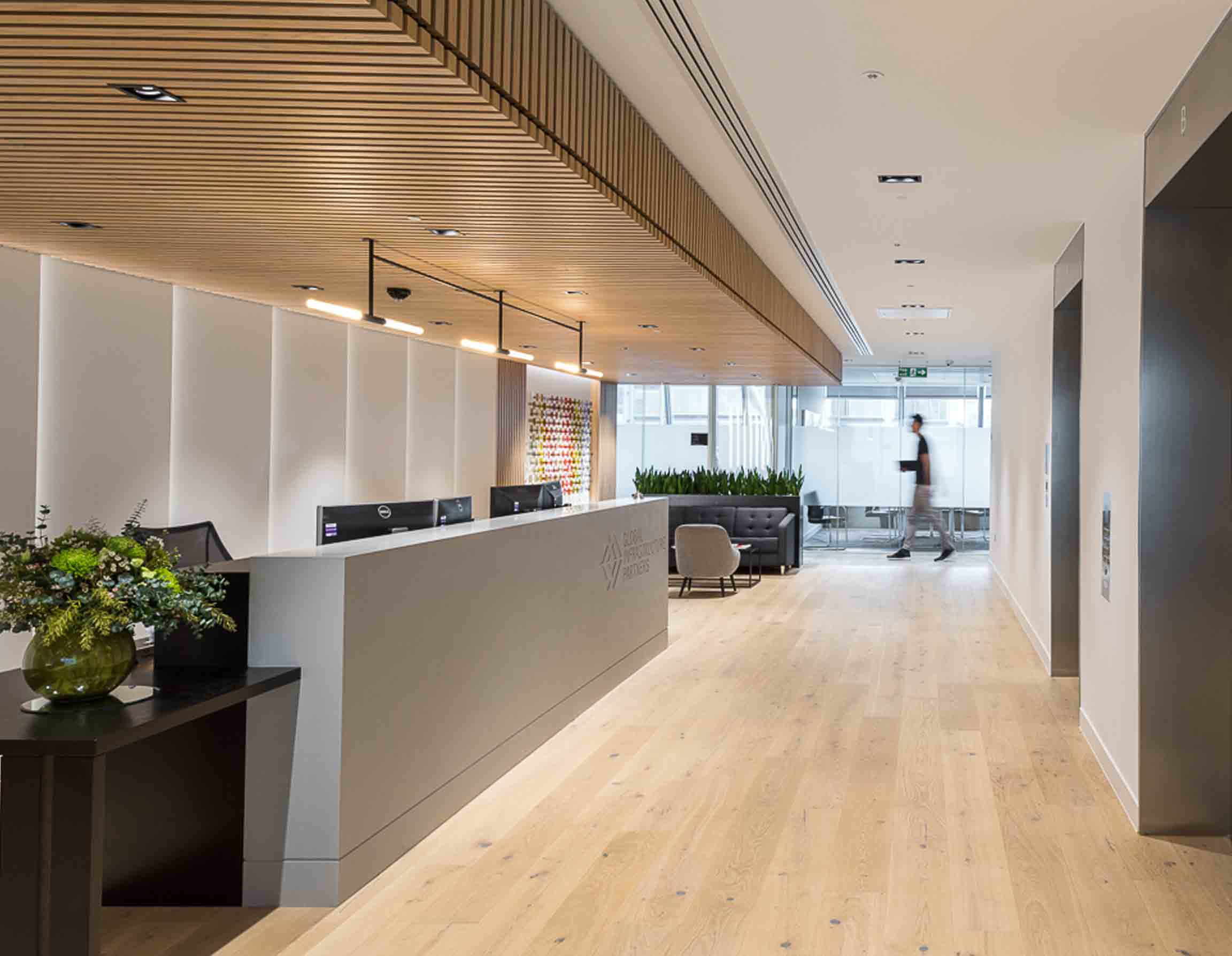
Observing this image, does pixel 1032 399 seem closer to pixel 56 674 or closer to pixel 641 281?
pixel 641 281

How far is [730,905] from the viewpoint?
140 inches

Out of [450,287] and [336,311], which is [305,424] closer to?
[450,287]

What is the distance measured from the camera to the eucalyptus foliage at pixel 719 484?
1362 cm

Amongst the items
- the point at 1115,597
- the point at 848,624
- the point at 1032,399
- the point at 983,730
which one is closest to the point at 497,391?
the point at 848,624

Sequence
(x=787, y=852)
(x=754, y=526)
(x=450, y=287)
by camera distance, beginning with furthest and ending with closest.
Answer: (x=754, y=526)
(x=450, y=287)
(x=787, y=852)

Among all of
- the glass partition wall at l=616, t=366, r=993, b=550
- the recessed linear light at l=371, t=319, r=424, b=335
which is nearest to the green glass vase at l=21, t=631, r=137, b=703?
the recessed linear light at l=371, t=319, r=424, b=335

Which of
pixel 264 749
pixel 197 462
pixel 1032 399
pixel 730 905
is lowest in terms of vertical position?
pixel 730 905

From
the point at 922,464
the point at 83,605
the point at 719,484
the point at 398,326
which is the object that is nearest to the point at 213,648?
the point at 83,605

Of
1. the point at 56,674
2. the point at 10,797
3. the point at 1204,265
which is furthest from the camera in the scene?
the point at 1204,265

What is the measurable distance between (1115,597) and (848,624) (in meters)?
4.66

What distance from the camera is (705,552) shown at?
1098cm

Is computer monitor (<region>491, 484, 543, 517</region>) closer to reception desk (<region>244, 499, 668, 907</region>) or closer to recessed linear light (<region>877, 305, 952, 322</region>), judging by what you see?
reception desk (<region>244, 499, 668, 907</region>)

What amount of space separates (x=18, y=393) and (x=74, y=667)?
3.24 metres

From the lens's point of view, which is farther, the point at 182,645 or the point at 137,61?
the point at 182,645
